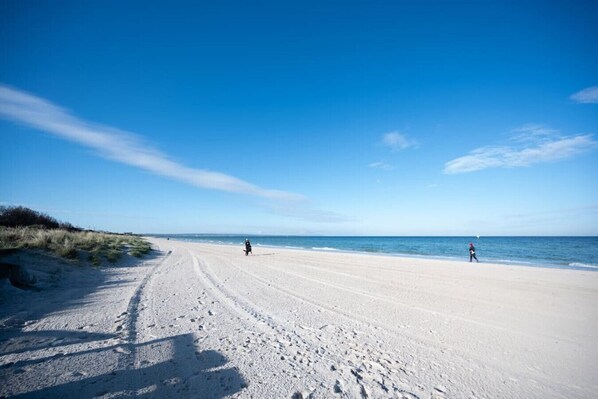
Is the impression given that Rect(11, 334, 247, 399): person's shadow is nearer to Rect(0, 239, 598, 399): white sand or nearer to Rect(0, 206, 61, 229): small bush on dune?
Rect(0, 239, 598, 399): white sand

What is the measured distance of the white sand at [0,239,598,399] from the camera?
328 centimetres

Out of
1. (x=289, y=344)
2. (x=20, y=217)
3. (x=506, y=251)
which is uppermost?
(x=20, y=217)

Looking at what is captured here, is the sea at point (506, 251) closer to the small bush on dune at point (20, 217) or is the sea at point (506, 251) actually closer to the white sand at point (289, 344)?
the white sand at point (289, 344)

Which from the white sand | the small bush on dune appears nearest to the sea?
the white sand

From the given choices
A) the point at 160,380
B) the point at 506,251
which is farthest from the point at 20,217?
the point at 506,251

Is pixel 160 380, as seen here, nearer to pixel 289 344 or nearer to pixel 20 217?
pixel 289 344

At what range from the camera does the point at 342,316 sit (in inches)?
243

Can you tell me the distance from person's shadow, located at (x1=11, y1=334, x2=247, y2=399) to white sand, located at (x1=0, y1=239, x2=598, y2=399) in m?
0.02

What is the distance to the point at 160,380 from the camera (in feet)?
10.9

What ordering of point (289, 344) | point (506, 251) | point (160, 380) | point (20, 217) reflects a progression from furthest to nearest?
point (506, 251) → point (20, 217) → point (289, 344) → point (160, 380)

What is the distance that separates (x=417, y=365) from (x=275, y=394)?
2.30m

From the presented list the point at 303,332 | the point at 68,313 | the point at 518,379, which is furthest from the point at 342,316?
→ the point at 68,313

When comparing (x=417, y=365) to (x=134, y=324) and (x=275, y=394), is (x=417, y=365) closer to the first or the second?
(x=275, y=394)

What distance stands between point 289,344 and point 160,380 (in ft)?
6.80
